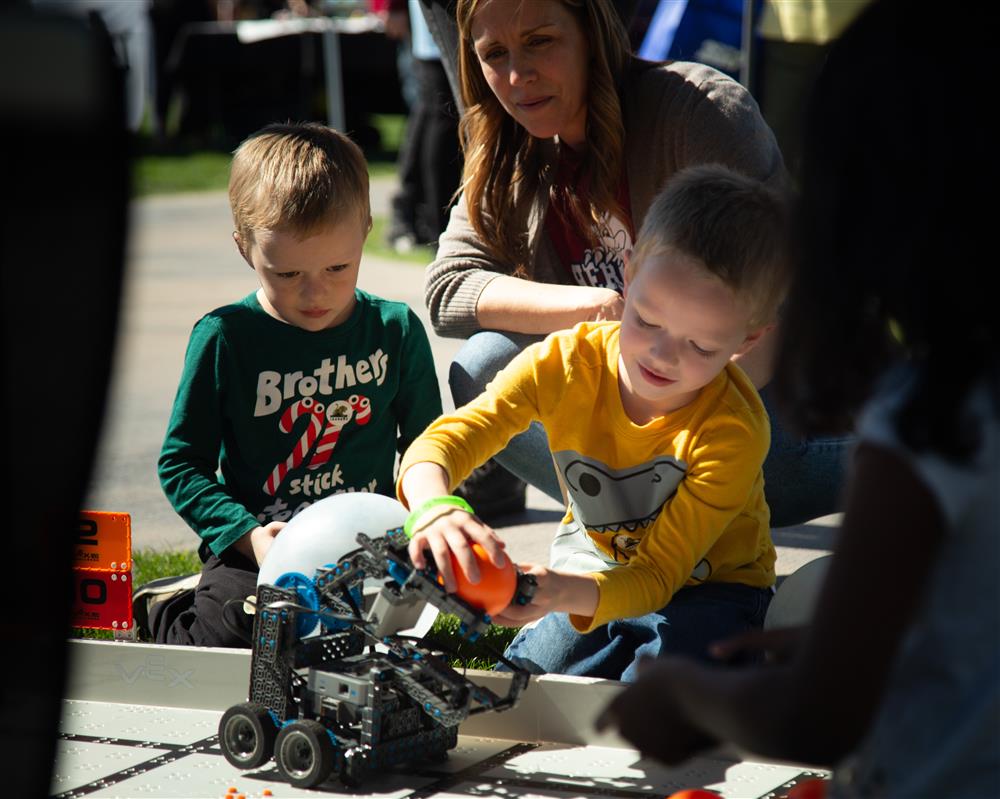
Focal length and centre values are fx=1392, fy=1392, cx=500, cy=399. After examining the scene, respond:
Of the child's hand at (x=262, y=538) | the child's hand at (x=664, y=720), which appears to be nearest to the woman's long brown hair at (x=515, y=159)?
the child's hand at (x=262, y=538)

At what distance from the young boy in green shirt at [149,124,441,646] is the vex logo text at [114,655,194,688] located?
0.11 meters

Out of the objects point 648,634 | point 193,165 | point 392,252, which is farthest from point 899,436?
point 193,165

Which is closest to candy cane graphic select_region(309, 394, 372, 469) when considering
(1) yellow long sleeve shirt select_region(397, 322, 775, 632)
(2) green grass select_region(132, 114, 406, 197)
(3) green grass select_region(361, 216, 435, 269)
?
(1) yellow long sleeve shirt select_region(397, 322, 775, 632)

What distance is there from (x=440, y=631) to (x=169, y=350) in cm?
365

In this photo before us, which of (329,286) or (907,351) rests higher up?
(907,351)

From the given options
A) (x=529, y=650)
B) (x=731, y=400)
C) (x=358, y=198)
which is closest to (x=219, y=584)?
(x=529, y=650)

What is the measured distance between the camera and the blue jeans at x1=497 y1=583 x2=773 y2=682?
2.40 meters

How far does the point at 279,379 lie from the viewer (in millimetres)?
2766

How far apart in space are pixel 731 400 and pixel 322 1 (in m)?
15.6

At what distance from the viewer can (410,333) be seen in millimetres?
2945

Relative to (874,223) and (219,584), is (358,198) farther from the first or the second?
(874,223)

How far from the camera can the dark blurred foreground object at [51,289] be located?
1042 mm

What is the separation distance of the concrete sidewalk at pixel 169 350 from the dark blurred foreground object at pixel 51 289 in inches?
1.2

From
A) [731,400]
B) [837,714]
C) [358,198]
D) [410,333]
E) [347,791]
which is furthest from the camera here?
[410,333]
